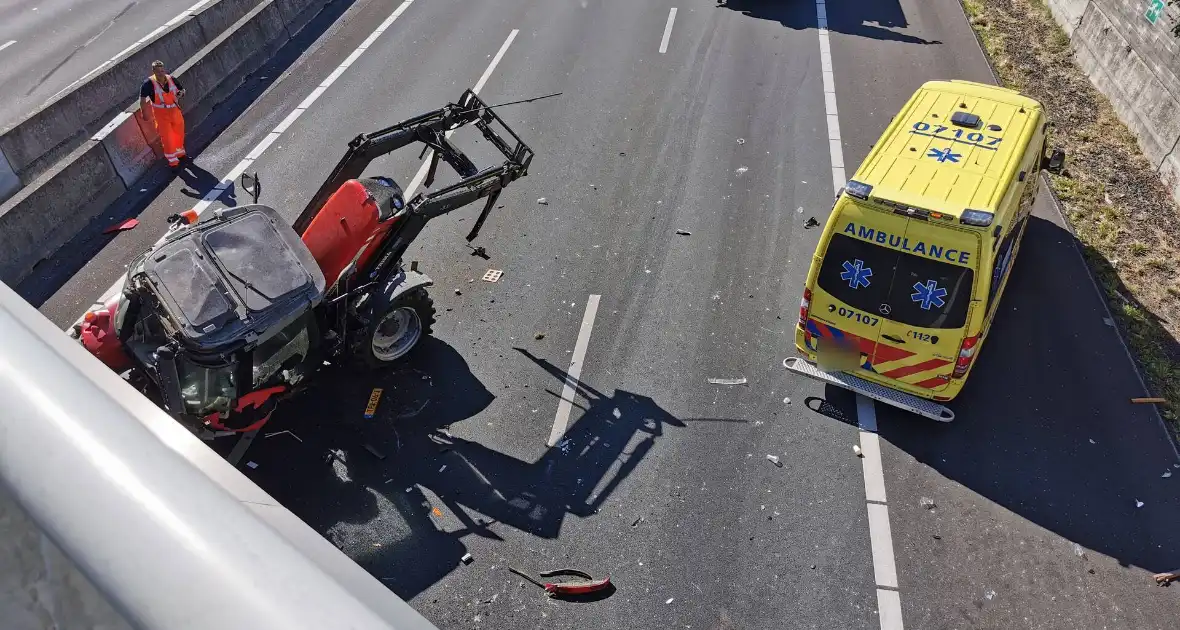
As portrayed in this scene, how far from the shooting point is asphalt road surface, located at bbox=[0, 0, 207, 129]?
14164 millimetres

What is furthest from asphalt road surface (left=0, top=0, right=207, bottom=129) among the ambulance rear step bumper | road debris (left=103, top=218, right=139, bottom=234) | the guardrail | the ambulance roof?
the guardrail

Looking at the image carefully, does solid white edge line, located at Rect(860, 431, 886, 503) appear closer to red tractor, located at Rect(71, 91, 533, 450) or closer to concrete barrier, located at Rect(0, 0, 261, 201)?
red tractor, located at Rect(71, 91, 533, 450)

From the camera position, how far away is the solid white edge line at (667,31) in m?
15.7

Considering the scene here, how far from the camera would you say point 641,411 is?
8.52 metres

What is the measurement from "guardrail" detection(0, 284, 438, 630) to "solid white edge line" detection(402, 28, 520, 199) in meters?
9.47

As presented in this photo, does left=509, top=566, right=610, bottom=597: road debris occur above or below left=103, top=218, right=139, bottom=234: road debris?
below

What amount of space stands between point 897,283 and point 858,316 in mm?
506

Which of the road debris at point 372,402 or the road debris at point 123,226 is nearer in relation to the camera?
the road debris at point 372,402

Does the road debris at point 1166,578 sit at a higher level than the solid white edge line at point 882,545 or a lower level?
lower

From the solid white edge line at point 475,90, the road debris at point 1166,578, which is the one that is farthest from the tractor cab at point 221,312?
the road debris at point 1166,578

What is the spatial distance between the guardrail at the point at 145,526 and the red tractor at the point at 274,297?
20.2ft

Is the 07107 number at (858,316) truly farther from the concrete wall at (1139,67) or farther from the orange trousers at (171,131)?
the orange trousers at (171,131)

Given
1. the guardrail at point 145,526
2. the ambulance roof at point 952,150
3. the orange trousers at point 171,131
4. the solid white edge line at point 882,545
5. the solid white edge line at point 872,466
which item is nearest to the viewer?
the guardrail at point 145,526

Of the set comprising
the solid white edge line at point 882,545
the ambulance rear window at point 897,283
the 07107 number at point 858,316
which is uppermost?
the ambulance rear window at point 897,283
